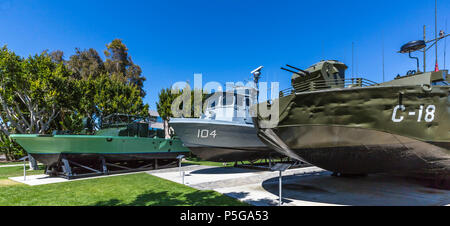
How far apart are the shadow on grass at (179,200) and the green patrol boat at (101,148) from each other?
4.97 metres

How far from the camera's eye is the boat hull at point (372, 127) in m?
4.20

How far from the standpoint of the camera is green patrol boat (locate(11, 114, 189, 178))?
9.39 m

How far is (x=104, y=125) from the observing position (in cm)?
1302

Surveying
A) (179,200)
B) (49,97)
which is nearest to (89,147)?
(49,97)

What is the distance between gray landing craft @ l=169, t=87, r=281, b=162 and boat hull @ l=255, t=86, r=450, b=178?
5.18 metres

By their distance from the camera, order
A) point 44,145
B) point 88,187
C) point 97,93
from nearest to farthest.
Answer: point 88,187 < point 44,145 < point 97,93

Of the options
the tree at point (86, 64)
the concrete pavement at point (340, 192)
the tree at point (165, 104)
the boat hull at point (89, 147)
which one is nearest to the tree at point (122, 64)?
the tree at point (86, 64)

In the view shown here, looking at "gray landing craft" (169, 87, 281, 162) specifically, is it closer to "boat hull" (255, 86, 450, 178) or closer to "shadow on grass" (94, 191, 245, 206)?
"shadow on grass" (94, 191, 245, 206)

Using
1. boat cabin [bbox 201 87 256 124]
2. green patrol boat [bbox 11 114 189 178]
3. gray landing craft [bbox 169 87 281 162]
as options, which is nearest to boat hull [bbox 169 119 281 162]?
gray landing craft [bbox 169 87 281 162]

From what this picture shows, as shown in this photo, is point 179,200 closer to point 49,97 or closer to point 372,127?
point 372,127

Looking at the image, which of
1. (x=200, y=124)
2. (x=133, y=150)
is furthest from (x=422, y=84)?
(x=133, y=150)

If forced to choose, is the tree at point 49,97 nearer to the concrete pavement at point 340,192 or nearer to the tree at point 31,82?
the tree at point 31,82

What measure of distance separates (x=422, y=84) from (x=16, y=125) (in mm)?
18178
